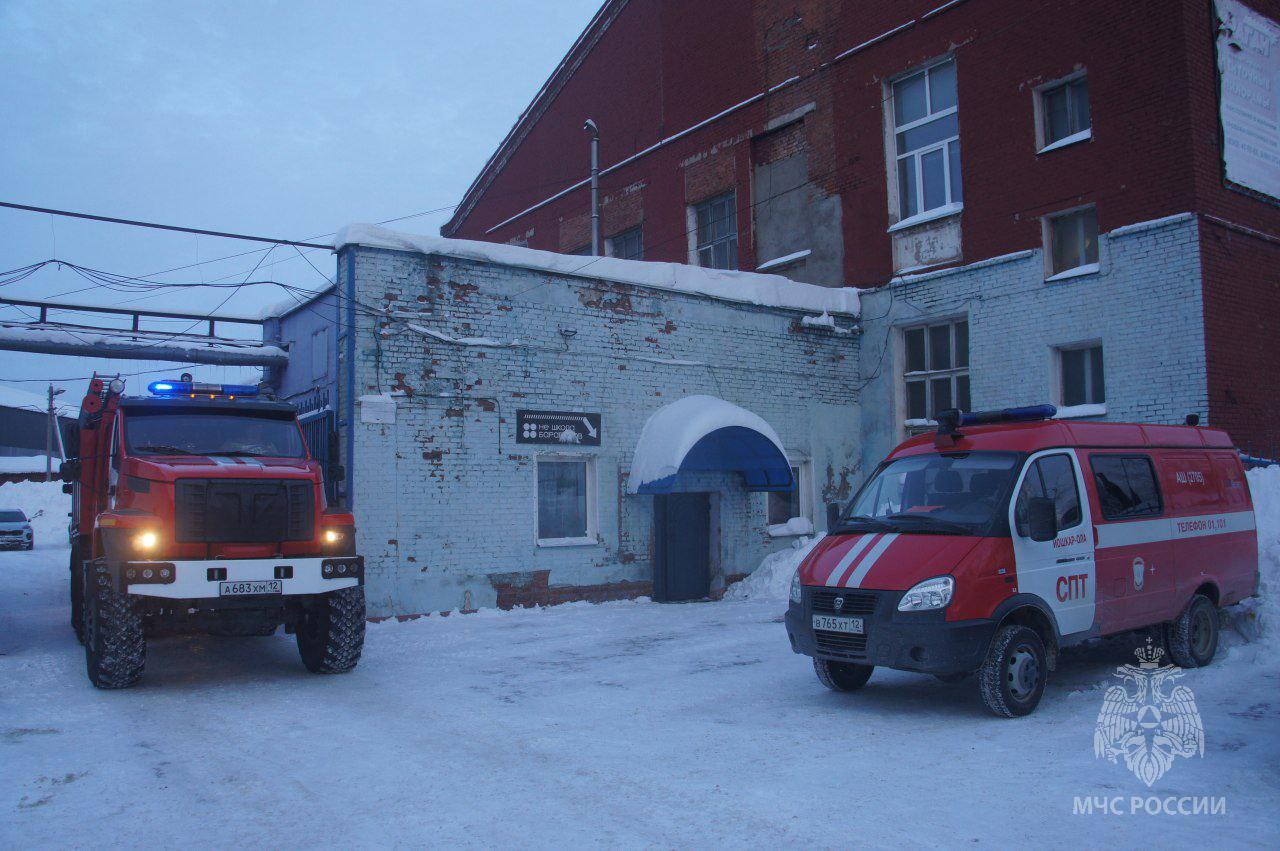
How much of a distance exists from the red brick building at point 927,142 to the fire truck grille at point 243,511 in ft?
38.9

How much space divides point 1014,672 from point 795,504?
33.0ft

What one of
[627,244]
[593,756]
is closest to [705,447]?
[593,756]

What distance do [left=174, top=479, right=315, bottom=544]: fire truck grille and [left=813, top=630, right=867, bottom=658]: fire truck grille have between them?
471 centimetres

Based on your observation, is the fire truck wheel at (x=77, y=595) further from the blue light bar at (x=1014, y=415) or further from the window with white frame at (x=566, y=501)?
the blue light bar at (x=1014, y=415)

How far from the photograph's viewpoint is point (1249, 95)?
14.4m

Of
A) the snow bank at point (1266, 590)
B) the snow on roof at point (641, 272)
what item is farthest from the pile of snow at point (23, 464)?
the snow bank at point (1266, 590)

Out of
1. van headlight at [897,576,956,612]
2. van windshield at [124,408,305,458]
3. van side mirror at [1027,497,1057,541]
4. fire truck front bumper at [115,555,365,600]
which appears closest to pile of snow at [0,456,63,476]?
van windshield at [124,408,305,458]

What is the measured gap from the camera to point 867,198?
17672mm

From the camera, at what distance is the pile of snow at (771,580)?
1484 cm

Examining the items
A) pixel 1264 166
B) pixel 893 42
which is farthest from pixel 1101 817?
pixel 893 42

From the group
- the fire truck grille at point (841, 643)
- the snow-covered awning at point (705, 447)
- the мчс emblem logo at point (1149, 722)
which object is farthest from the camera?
the snow-covered awning at point (705, 447)

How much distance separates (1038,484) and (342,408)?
8.72 meters

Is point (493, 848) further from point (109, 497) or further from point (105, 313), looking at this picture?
point (105, 313)

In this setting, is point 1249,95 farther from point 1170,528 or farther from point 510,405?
point 510,405
